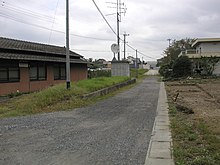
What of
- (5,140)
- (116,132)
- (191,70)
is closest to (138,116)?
(116,132)

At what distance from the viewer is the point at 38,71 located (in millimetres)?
22406

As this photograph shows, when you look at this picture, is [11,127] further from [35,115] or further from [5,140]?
[35,115]

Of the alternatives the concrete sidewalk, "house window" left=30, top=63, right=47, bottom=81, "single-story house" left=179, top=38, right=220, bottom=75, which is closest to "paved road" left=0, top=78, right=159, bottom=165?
the concrete sidewalk

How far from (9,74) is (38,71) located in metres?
3.25

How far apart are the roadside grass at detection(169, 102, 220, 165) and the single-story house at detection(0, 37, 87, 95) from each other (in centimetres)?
1311

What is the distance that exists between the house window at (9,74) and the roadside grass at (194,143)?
1308 cm

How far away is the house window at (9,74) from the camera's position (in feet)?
61.7

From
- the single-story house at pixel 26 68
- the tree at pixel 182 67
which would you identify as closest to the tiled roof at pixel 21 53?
the single-story house at pixel 26 68

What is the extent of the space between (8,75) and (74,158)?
15.2 metres

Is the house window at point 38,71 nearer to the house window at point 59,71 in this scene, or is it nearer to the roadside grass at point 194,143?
the house window at point 59,71

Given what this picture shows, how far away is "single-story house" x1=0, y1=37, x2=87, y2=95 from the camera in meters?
19.0

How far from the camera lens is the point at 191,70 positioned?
41.9m

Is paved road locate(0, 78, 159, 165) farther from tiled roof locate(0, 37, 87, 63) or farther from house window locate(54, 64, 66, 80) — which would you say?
house window locate(54, 64, 66, 80)

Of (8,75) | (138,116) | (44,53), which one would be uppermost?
(44,53)
